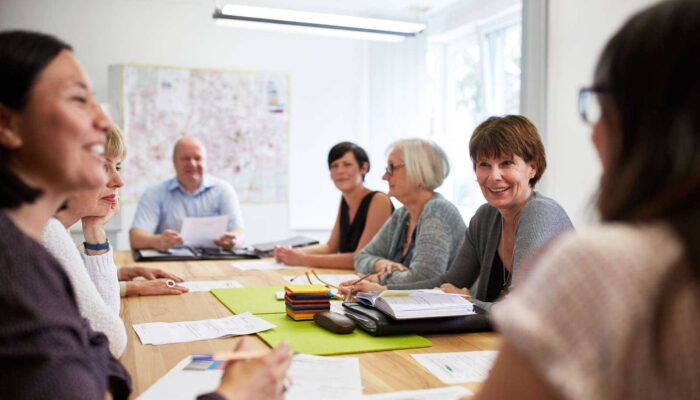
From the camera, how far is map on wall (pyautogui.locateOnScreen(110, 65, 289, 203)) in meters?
5.00

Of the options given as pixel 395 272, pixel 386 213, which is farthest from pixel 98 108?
pixel 386 213

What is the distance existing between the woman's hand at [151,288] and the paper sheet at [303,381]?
95 cm

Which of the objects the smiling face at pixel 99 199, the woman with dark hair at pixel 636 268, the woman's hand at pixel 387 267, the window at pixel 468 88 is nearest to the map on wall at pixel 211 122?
the window at pixel 468 88

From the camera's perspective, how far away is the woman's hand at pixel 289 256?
128 inches

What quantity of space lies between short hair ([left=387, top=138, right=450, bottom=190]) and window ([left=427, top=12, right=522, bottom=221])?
1856mm

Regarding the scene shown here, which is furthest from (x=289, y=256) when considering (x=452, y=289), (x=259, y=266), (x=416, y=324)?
(x=416, y=324)

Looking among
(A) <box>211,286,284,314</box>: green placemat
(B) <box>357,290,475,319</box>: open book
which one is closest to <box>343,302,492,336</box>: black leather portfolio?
(B) <box>357,290,475,319</box>: open book

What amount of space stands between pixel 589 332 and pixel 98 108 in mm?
850

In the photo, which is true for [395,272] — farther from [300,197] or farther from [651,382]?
[300,197]

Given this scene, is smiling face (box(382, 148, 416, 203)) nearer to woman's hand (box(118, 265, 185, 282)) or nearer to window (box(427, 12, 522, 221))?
woman's hand (box(118, 265, 185, 282))

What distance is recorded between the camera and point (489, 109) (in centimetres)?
497

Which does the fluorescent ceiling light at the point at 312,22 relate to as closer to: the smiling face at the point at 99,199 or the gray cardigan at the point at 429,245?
the gray cardigan at the point at 429,245

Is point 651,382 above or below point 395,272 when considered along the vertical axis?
above

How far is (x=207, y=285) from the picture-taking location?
8.66 feet
